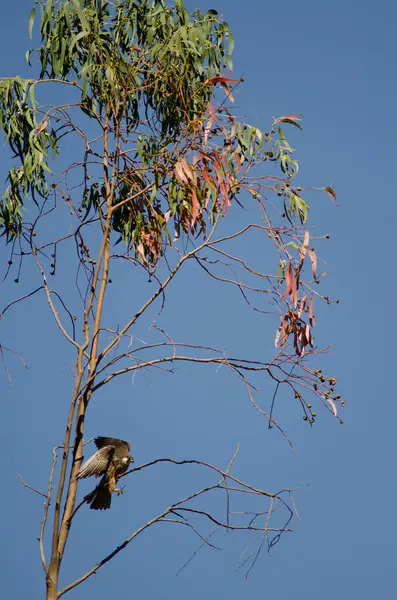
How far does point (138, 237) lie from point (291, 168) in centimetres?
84

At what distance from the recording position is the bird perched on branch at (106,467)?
4742mm

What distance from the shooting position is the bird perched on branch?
187 inches

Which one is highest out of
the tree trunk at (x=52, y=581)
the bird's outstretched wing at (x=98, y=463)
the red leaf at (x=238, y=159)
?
the red leaf at (x=238, y=159)

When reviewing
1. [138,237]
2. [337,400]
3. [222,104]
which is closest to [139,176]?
[138,237]

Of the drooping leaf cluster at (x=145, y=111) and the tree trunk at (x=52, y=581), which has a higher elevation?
the drooping leaf cluster at (x=145, y=111)

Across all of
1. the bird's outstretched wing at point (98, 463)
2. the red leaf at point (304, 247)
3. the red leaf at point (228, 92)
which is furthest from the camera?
the red leaf at point (228, 92)

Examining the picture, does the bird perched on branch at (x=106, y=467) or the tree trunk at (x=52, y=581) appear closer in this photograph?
the tree trunk at (x=52, y=581)

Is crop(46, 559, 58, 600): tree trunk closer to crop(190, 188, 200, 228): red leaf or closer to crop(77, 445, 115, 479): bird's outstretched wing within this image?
crop(77, 445, 115, 479): bird's outstretched wing

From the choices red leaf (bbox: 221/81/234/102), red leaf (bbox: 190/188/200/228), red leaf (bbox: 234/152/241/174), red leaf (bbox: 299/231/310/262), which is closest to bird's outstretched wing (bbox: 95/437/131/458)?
red leaf (bbox: 190/188/200/228)

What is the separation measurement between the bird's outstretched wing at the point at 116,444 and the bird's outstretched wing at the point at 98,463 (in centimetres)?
3

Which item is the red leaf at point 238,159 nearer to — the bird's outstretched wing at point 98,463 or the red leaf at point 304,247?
the red leaf at point 304,247

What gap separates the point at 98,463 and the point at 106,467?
49 mm

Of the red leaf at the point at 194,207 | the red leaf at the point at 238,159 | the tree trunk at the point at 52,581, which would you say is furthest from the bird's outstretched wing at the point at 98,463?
the red leaf at the point at 238,159

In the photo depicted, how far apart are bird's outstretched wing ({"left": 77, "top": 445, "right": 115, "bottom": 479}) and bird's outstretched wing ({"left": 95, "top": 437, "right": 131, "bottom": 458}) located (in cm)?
3
